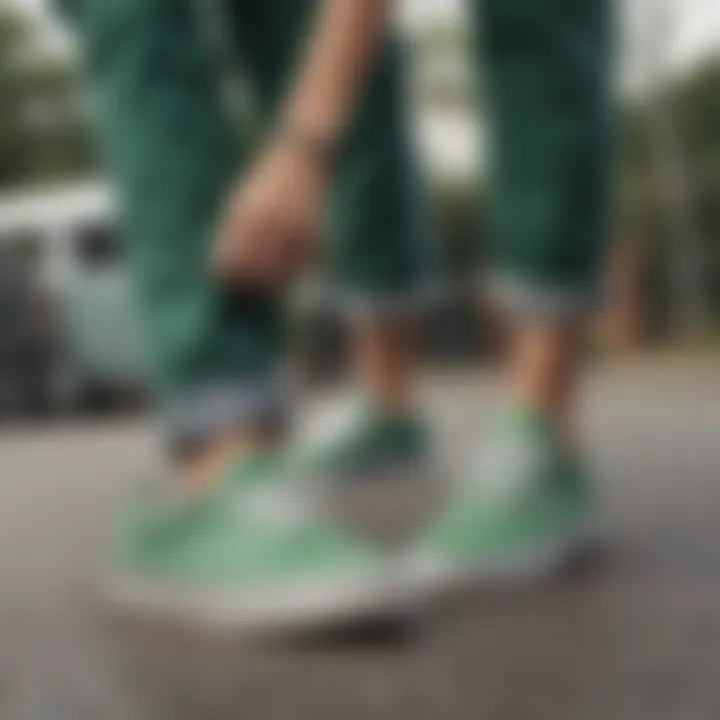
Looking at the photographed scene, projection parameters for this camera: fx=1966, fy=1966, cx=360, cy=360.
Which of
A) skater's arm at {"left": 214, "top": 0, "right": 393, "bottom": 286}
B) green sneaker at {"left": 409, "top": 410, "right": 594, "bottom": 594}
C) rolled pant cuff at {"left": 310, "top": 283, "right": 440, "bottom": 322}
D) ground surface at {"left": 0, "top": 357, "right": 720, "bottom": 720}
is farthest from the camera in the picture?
rolled pant cuff at {"left": 310, "top": 283, "right": 440, "bottom": 322}

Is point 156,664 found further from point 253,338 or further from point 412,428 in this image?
point 412,428

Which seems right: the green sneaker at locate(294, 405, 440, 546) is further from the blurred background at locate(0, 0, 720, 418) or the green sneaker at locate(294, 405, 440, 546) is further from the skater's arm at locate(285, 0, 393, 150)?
the skater's arm at locate(285, 0, 393, 150)

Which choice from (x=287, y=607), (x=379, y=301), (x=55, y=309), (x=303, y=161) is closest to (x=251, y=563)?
(x=287, y=607)

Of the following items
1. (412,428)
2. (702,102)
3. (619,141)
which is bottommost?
(412,428)

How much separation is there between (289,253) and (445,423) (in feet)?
1.99

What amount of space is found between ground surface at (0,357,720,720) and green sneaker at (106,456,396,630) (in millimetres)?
15

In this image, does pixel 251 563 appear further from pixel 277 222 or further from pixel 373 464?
pixel 373 464

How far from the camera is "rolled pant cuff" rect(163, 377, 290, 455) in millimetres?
715

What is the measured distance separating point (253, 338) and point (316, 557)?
9cm

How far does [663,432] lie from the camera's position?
52.0 inches

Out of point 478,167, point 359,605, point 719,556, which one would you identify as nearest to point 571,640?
point 359,605

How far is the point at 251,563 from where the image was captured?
687 mm

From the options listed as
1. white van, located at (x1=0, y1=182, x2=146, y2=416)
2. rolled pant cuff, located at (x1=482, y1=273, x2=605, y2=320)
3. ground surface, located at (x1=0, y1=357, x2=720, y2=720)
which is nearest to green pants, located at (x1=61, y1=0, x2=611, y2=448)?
rolled pant cuff, located at (x1=482, y1=273, x2=605, y2=320)

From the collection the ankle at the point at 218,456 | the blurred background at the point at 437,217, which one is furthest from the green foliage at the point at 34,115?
the ankle at the point at 218,456
